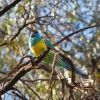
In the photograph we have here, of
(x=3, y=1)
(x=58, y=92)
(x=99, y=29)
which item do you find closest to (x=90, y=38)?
(x=99, y=29)

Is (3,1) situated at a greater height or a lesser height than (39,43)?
greater

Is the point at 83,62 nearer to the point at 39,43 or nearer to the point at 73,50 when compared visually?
the point at 73,50

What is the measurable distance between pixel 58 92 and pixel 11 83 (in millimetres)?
2530

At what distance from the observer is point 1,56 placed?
17.4ft

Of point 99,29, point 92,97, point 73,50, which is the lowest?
point 92,97

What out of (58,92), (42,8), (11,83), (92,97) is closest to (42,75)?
(58,92)

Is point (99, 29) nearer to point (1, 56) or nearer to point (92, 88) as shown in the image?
point (1, 56)

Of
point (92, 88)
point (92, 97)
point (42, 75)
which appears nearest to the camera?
point (92, 97)

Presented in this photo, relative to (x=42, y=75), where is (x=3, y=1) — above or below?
above

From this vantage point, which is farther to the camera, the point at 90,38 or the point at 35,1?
the point at 90,38

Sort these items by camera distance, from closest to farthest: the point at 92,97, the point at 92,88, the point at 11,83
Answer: the point at 92,97, the point at 92,88, the point at 11,83

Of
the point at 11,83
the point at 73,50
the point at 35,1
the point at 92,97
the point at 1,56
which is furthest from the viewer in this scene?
the point at 73,50

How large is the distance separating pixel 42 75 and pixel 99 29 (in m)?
1.59

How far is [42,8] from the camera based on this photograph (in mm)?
5691
